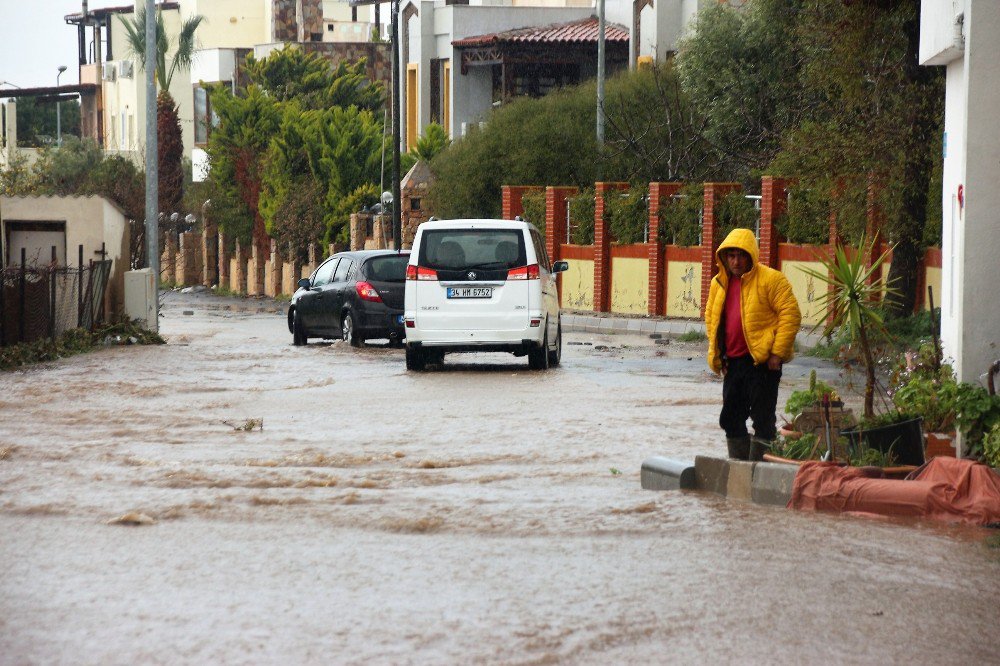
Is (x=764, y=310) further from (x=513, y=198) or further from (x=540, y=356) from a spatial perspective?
(x=513, y=198)

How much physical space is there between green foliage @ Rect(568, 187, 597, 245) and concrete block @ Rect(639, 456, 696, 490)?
27.4 meters

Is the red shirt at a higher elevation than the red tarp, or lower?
higher

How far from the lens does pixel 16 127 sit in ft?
348

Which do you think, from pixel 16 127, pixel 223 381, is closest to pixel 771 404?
pixel 223 381

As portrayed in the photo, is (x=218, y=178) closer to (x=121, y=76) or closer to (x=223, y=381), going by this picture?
(x=121, y=76)

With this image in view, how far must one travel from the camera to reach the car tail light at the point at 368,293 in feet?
78.7

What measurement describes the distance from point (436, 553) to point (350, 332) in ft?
53.3

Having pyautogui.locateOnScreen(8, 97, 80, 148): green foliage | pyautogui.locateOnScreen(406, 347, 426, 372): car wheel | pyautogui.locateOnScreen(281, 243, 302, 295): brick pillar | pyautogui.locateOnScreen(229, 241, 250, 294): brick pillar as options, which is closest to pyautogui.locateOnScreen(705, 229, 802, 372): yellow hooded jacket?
pyautogui.locateOnScreen(406, 347, 426, 372): car wheel

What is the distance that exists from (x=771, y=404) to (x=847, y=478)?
1.28m

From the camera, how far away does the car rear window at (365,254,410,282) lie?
24.1m

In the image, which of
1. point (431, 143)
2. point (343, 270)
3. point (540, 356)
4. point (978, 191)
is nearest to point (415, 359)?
point (540, 356)

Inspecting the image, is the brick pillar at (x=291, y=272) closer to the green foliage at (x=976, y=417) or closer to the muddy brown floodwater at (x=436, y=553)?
the muddy brown floodwater at (x=436, y=553)

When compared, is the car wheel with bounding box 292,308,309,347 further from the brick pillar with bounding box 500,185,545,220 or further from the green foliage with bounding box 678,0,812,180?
the brick pillar with bounding box 500,185,545,220

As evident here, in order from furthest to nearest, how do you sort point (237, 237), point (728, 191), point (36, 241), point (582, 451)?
point (237, 237) < point (728, 191) < point (36, 241) < point (582, 451)
